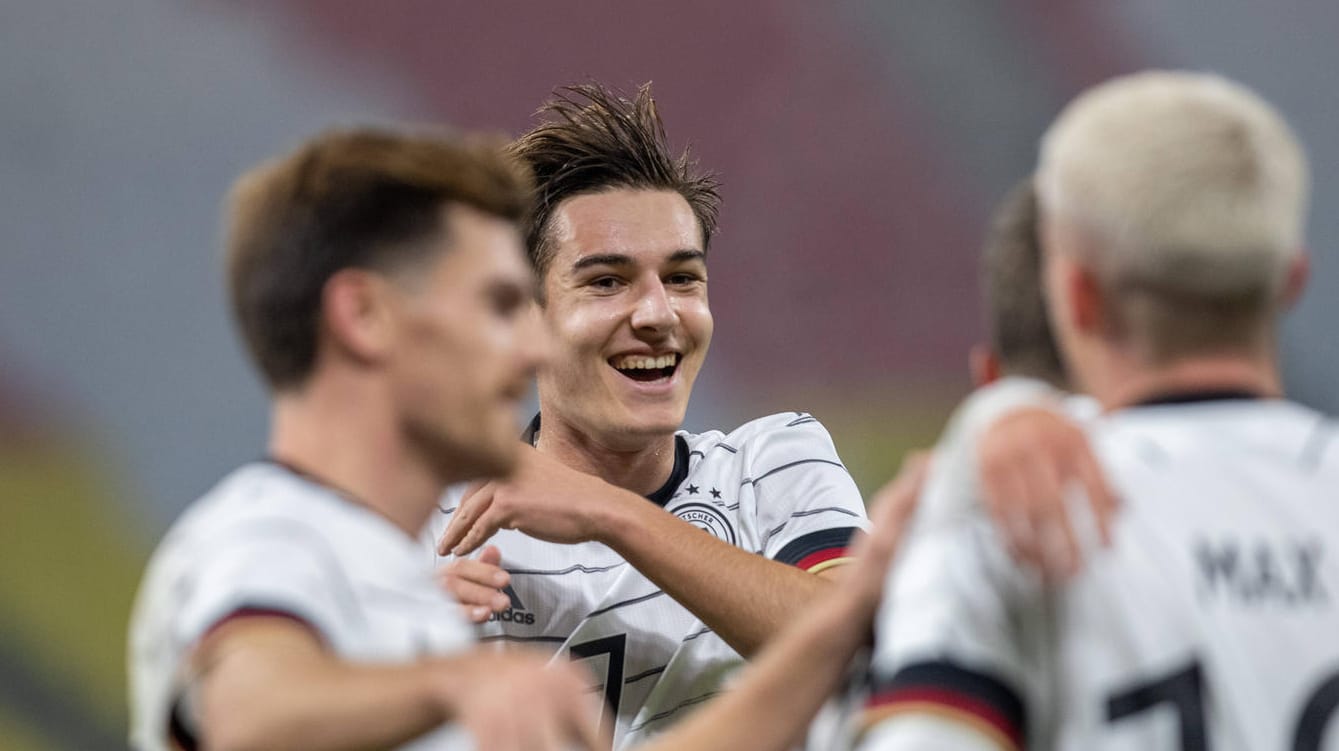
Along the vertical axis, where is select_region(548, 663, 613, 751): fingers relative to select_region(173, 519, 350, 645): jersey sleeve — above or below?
below

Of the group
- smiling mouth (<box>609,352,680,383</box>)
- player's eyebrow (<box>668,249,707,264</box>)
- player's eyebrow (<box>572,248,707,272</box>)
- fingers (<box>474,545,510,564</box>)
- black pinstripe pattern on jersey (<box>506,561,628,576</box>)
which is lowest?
fingers (<box>474,545,510,564</box>)

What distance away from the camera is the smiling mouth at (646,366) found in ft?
11.3

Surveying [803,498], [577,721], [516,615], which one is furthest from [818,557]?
[577,721]

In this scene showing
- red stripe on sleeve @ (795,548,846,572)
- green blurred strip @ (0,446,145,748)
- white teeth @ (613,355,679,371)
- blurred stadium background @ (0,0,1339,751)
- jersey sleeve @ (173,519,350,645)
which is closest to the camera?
jersey sleeve @ (173,519,350,645)

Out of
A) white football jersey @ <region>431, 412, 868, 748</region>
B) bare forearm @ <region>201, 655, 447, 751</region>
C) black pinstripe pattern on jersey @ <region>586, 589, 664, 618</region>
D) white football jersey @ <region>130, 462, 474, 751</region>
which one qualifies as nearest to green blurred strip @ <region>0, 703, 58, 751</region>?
white football jersey @ <region>431, 412, 868, 748</region>

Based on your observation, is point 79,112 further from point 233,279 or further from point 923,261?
point 233,279

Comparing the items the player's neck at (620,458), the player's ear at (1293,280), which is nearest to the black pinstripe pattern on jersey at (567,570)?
the player's neck at (620,458)

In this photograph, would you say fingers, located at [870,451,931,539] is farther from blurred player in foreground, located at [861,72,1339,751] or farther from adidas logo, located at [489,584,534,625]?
adidas logo, located at [489,584,534,625]

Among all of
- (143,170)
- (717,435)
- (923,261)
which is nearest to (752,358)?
(923,261)

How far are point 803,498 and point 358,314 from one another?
1749 mm

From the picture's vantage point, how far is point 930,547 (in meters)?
1.59

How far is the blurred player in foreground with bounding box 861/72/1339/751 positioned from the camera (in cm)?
151

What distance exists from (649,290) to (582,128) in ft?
1.33

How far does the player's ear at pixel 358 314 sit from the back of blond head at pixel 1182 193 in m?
0.69
